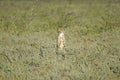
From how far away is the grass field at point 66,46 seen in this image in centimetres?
943

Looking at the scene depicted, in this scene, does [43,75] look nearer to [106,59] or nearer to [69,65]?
[69,65]

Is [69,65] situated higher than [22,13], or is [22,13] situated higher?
[22,13]

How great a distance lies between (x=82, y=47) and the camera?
476 inches

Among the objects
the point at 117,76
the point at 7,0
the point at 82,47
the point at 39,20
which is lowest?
the point at 117,76

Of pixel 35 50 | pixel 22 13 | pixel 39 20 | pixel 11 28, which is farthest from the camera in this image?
pixel 22 13

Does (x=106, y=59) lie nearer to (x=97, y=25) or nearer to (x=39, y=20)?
(x=97, y=25)

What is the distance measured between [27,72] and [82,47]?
3.30 m

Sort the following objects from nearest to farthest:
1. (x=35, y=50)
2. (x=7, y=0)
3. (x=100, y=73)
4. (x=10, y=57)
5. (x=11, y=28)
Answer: (x=100, y=73) < (x=10, y=57) < (x=35, y=50) < (x=11, y=28) < (x=7, y=0)

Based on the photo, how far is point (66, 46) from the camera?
40.2 feet

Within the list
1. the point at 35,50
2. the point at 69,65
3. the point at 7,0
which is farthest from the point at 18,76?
→ the point at 7,0

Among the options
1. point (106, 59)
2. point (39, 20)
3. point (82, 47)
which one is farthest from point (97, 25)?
point (106, 59)

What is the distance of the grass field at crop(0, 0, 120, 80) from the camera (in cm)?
943

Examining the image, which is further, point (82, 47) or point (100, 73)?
point (82, 47)

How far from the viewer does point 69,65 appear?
984cm
